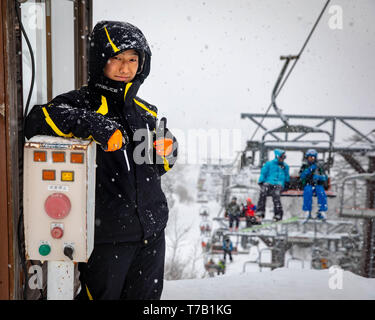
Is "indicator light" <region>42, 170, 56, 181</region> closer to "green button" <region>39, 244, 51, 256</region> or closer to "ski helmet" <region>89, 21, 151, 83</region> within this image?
"green button" <region>39, 244, 51, 256</region>

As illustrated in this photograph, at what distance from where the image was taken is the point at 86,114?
143 centimetres

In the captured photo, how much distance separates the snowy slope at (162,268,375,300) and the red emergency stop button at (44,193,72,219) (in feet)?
6.00

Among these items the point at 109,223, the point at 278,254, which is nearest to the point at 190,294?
the point at 109,223

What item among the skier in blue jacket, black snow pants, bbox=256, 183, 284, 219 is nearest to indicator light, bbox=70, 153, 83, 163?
the skier in blue jacket

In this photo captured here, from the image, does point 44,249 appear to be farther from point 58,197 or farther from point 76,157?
point 76,157

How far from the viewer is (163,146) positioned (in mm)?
1678

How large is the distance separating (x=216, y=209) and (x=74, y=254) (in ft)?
134

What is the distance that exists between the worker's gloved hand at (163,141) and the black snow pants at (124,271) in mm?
488

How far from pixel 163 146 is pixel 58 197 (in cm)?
58

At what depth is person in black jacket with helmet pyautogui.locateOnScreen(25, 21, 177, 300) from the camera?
5.33 feet

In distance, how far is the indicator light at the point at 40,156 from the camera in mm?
1390

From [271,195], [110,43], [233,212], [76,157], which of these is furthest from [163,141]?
[233,212]
